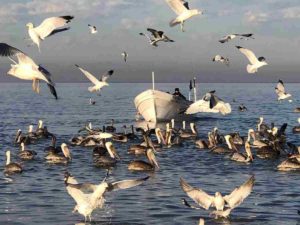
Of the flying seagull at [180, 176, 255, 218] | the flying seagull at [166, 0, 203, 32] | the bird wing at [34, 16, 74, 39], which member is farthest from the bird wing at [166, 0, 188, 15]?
the flying seagull at [180, 176, 255, 218]

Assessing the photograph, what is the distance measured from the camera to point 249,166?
31.9 meters

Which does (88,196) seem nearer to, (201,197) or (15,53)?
(201,197)

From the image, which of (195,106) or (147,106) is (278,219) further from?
(147,106)

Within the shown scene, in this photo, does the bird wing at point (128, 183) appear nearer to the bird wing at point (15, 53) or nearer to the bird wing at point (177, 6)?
the bird wing at point (15, 53)

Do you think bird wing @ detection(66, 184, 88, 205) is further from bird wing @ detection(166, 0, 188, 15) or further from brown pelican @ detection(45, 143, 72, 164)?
brown pelican @ detection(45, 143, 72, 164)

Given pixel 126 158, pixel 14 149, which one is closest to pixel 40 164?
pixel 126 158

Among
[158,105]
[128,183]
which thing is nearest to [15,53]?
[128,183]

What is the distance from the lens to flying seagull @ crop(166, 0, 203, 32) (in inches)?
1050

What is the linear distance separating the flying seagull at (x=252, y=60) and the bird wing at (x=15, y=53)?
1398 centimetres

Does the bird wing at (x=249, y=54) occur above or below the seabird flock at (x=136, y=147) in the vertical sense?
above

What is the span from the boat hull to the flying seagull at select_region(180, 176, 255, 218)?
134 feet

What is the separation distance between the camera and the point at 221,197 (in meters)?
19.1

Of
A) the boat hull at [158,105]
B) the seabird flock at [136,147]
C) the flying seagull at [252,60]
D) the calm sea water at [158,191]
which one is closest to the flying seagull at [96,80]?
the seabird flock at [136,147]

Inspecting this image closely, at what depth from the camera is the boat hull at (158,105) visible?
60.4 m
